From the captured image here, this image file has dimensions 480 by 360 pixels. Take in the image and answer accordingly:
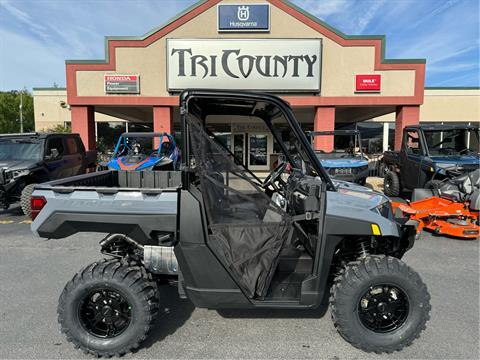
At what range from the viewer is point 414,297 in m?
2.52

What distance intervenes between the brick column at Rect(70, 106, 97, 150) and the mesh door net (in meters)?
13.0

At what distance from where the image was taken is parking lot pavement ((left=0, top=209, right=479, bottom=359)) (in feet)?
8.45

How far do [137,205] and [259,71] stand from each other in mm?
11725

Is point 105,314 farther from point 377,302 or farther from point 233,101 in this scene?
point 377,302

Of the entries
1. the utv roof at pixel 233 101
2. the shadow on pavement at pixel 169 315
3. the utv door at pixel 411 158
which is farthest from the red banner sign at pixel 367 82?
the shadow on pavement at pixel 169 315

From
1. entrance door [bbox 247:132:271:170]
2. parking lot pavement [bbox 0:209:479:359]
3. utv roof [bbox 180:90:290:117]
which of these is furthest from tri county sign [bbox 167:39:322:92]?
parking lot pavement [bbox 0:209:479:359]

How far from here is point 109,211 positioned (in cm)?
247

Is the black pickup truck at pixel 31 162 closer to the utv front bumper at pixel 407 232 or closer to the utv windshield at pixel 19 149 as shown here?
the utv windshield at pixel 19 149

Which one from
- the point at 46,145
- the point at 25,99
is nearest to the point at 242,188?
the point at 46,145

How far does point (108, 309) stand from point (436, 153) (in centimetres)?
797

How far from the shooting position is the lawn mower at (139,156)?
906 cm

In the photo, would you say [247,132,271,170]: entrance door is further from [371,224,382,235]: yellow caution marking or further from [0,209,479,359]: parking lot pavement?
[371,224,382,235]: yellow caution marking

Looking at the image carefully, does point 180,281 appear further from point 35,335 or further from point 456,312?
point 456,312

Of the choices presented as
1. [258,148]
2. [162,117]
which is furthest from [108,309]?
[258,148]
